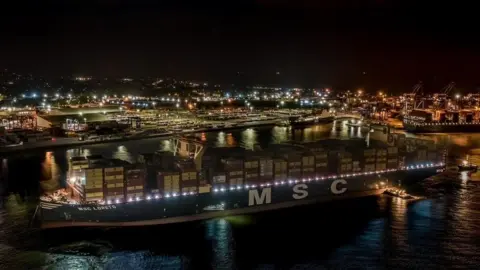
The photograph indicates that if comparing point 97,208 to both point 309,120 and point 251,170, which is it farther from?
point 309,120

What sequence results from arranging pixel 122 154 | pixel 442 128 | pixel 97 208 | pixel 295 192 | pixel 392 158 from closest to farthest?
pixel 97 208, pixel 295 192, pixel 392 158, pixel 122 154, pixel 442 128

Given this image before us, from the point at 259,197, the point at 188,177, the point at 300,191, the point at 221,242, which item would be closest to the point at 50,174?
the point at 188,177

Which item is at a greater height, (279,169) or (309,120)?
(309,120)

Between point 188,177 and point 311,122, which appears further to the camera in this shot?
point 311,122

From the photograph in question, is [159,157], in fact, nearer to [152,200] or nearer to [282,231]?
[152,200]

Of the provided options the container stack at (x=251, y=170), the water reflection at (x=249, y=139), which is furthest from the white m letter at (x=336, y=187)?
the water reflection at (x=249, y=139)

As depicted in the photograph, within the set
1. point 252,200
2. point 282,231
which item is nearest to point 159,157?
point 252,200

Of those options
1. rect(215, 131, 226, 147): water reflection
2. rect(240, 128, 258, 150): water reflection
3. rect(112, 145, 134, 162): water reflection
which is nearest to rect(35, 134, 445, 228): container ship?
rect(112, 145, 134, 162): water reflection
